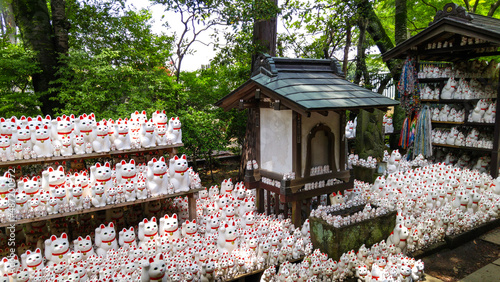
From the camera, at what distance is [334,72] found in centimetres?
609

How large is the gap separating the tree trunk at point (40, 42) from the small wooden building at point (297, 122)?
16.8ft

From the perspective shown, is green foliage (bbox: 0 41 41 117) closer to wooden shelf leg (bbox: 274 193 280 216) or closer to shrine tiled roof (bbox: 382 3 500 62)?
wooden shelf leg (bbox: 274 193 280 216)

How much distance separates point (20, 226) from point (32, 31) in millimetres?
5333

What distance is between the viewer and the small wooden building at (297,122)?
491 centimetres

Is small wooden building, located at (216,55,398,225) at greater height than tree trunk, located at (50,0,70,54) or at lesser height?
lesser

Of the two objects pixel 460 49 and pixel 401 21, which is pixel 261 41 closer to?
pixel 460 49

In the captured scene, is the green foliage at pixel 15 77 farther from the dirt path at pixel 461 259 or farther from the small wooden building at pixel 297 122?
the dirt path at pixel 461 259

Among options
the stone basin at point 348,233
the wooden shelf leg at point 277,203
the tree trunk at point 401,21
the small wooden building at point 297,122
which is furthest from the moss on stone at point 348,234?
the tree trunk at point 401,21

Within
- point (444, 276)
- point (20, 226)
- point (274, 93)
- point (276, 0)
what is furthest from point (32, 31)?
point (444, 276)

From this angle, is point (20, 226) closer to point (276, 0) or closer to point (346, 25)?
point (276, 0)

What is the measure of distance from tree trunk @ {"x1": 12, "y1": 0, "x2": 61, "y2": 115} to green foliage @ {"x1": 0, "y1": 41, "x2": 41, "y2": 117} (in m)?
0.45

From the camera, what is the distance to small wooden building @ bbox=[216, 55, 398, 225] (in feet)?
16.1

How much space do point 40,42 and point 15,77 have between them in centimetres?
A: 156

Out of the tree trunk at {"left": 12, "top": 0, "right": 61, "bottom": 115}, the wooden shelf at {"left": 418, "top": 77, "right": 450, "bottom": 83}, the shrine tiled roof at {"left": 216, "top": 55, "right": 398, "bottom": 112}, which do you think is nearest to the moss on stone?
the shrine tiled roof at {"left": 216, "top": 55, "right": 398, "bottom": 112}
